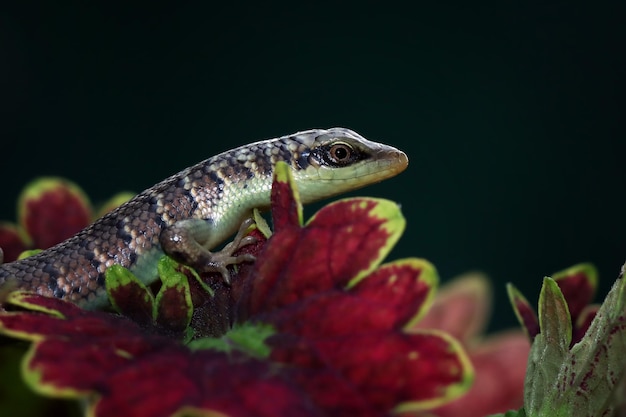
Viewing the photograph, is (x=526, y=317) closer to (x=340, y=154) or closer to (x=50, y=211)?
(x=340, y=154)

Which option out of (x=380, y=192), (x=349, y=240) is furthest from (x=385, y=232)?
(x=380, y=192)

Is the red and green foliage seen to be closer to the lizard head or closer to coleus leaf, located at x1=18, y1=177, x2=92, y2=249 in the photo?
coleus leaf, located at x1=18, y1=177, x2=92, y2=249

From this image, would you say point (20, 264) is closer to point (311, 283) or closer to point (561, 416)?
point (311, 283)

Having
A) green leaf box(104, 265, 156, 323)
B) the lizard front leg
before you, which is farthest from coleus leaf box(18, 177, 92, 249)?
green leaf box(104, 265, 156, 323)

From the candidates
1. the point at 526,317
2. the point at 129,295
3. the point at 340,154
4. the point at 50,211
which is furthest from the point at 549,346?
the point at 50,211

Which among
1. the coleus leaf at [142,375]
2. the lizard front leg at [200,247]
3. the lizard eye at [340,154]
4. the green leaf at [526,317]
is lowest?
the green leaf at [526,317]

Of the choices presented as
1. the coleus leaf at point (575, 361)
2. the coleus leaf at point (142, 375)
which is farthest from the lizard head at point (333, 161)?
the coleus leaf at point (142, 375)

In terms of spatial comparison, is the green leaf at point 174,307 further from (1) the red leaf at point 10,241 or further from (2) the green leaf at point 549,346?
(1) the red leaf at point 10,241

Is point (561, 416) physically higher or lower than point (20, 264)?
lower
